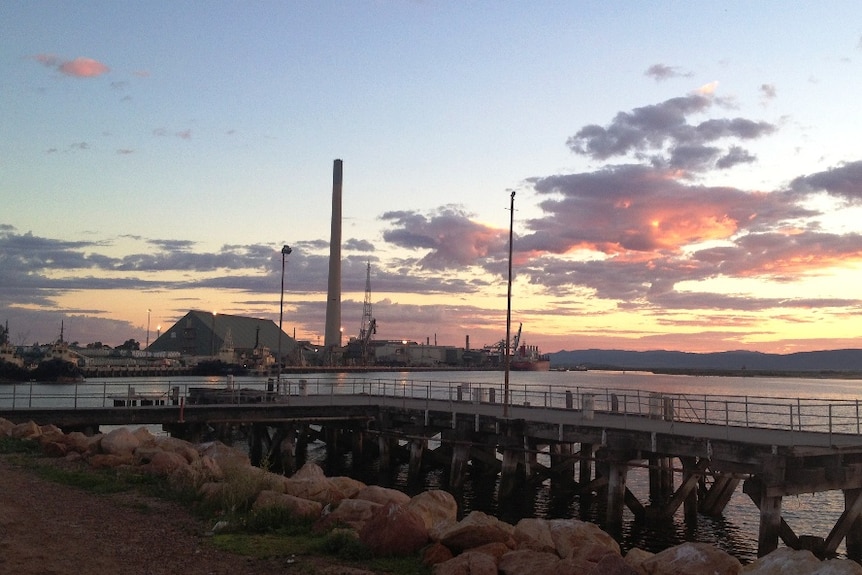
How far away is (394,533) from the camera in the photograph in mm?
14727

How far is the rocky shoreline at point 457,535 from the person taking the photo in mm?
12641

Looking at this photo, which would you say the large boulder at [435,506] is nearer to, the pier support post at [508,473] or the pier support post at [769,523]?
the pier support post at [769,523]

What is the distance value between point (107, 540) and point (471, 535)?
23.6 ft

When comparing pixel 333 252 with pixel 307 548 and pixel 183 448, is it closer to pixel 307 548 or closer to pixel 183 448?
pixel 183 448

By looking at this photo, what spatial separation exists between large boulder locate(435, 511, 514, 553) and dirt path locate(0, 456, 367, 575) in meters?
2.06

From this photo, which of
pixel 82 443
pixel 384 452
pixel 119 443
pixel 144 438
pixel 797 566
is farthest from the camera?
pixel 384 452

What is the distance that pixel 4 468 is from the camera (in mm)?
24625

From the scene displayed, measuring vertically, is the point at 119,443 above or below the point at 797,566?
below

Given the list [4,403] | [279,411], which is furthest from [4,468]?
[4,403]

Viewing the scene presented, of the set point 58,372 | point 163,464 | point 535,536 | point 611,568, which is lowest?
point 58,372

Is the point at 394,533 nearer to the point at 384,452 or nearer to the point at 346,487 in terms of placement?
the point at 346,487

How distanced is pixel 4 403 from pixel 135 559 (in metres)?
87.3

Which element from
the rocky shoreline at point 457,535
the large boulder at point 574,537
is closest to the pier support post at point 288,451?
the rocky shoreline at point 457,535

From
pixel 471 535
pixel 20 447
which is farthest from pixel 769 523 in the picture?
pixel 20 447
